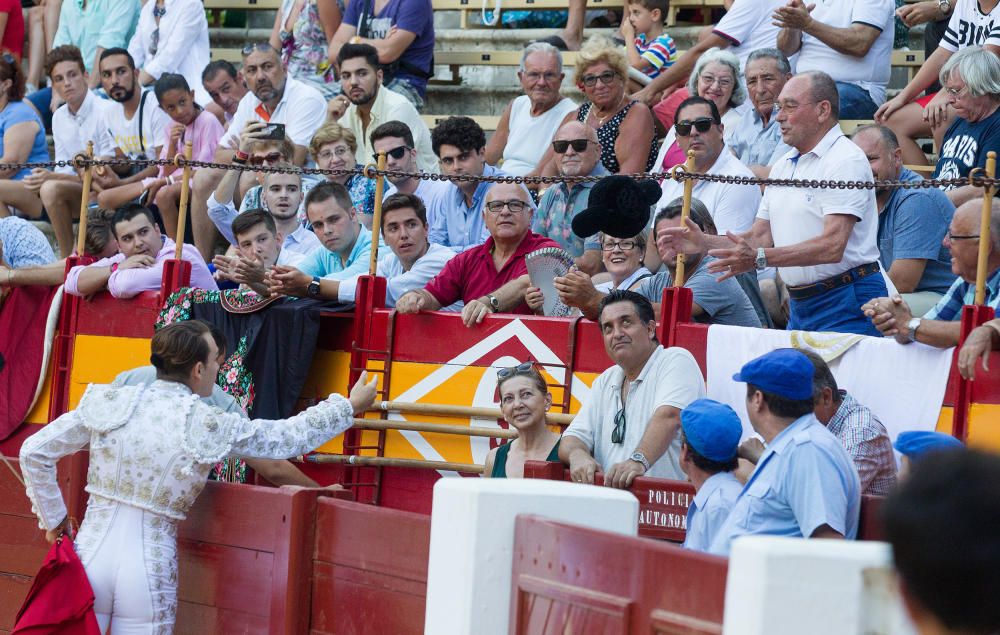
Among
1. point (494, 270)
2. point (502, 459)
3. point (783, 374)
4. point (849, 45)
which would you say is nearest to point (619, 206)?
point (494, 270)

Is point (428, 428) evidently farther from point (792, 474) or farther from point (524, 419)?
point (792, 474)

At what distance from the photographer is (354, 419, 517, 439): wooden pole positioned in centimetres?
702

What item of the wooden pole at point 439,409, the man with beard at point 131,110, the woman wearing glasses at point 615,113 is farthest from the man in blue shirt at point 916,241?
the man with beard at point 131,110

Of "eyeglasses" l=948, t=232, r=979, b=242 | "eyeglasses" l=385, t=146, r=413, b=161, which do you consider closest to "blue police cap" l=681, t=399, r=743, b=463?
"eyeglasses" l=948, t=232, r=979, b=242

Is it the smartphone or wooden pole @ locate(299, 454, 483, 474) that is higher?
the smartphone

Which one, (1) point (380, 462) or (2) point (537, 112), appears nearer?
(1) point (380, 462)

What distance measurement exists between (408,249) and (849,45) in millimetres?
3124

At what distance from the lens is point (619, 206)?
6.73 meters

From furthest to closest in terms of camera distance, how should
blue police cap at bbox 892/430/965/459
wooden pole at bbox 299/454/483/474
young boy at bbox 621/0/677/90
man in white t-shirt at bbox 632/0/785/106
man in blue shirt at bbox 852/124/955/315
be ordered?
young boy at bbox 621/0/677/90 → man in white t-shirt at bbox 632/0/785/106 → wooden pole at bbox 299/454/483/474 → man in blue shirt at bbox 852/124/955/315 → blue police cap at bbox 892/430/965/459

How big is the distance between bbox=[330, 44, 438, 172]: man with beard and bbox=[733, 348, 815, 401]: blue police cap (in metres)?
5.20

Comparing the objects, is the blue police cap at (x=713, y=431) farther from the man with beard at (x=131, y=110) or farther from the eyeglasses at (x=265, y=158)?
the man with beard at (x=131, y=110)

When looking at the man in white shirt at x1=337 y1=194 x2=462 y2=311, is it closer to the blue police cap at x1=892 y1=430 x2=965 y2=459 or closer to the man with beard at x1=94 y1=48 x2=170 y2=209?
the blue police cap at x1=892 y1=430 x2=965 y2=459

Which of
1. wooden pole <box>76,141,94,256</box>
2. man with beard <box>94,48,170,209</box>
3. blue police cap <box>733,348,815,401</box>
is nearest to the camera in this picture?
blue police cap <box>733,348,815,401</box>

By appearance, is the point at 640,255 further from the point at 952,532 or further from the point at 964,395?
the point at 952,532
